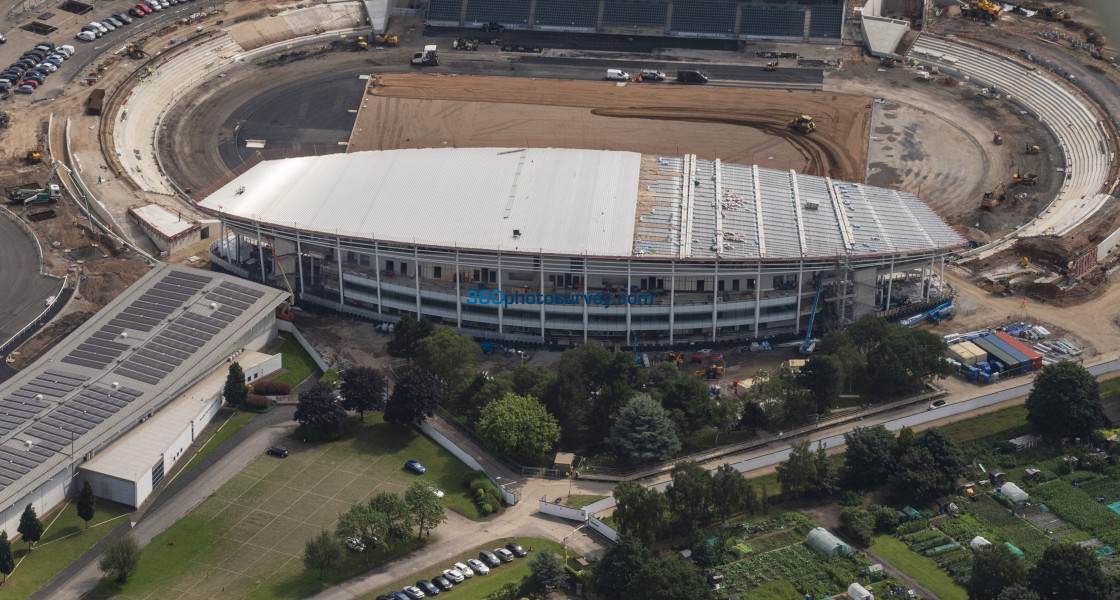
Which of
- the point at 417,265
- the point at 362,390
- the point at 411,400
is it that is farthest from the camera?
the point at 417,265

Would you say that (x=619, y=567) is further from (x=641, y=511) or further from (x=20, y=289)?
(x=20, y=289)

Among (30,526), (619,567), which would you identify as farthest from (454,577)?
(30,526)

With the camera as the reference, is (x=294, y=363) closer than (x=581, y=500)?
No

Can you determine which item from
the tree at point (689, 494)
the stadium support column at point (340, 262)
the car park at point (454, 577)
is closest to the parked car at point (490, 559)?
the car park at point (454, 577)

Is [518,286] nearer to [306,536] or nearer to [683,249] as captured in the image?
[683,249]

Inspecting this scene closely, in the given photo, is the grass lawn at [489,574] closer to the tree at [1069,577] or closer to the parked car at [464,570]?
the parked car at [464,570]

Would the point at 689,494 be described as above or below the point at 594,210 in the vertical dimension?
below
